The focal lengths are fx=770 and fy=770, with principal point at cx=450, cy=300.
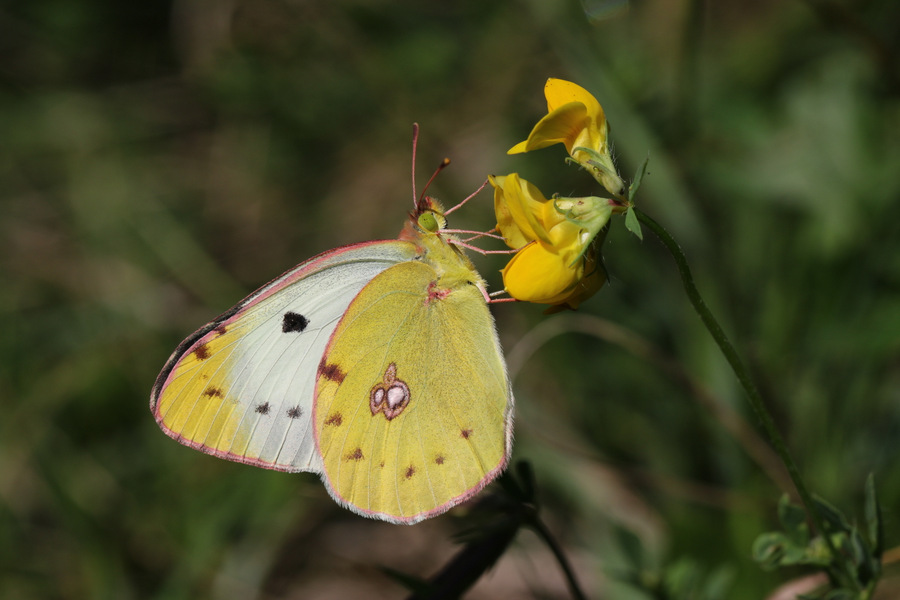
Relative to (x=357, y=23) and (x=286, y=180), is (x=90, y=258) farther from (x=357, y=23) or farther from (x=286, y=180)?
(x=357, y=23)

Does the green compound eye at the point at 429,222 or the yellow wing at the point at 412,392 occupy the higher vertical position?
the green compound eye at the point at 429,222

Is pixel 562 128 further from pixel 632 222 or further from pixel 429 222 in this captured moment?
pixel 429 222

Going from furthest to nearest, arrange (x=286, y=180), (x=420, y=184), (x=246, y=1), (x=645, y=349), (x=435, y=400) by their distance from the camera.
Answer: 1. (x=246, y=1)
2. (x=286, y=180)
3. (x=420, y=184)
4. (x=645, y=349)
5. (x=435, y=400)

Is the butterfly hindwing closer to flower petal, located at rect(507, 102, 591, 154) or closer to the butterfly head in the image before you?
the butterfly head

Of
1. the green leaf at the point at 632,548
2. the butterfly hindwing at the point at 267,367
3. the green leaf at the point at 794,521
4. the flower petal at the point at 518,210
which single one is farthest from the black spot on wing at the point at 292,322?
the green leaf at the point at 794,521

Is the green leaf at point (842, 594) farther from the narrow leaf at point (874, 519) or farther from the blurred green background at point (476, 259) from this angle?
the blurred green background at point (476, 259)

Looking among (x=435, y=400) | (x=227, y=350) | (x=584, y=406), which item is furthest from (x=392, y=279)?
(x=584, y=406)
